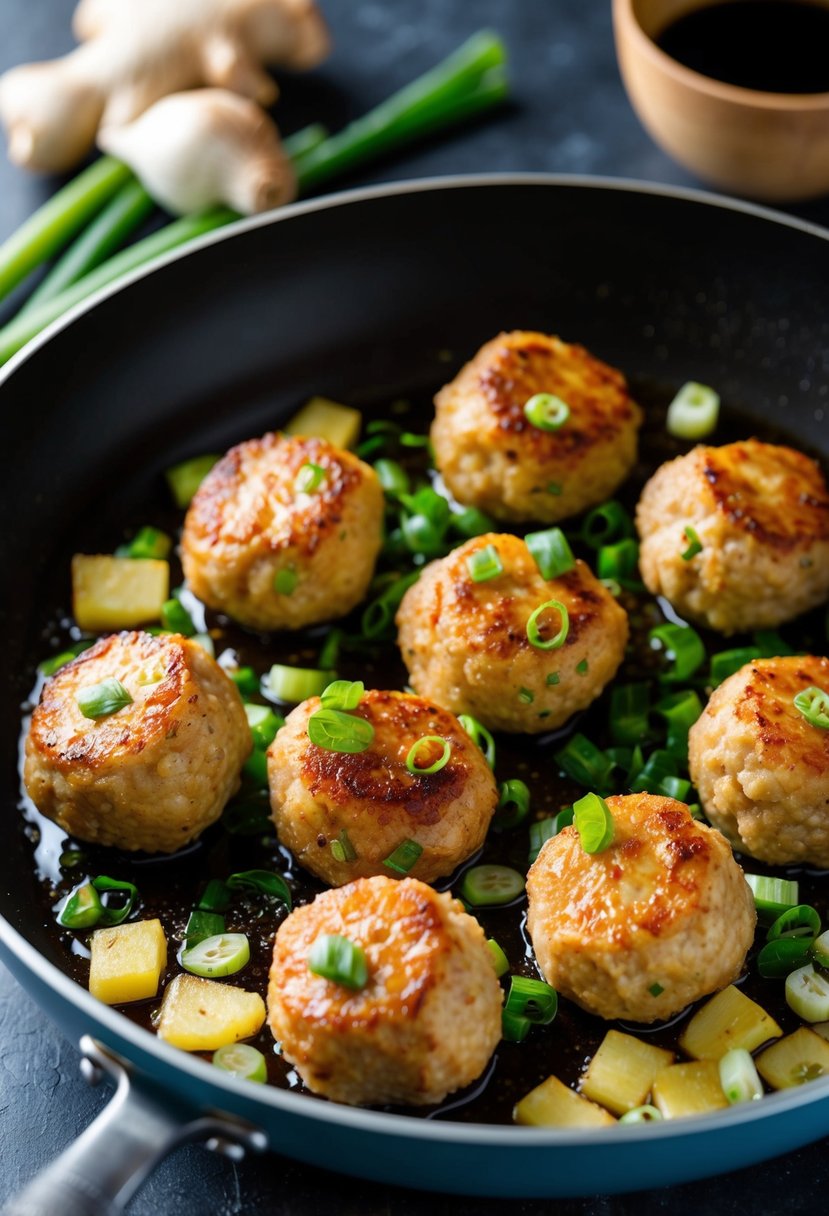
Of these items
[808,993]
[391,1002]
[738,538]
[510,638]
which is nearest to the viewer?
[391,1002]

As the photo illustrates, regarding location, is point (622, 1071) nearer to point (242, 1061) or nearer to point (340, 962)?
point (340, 962)

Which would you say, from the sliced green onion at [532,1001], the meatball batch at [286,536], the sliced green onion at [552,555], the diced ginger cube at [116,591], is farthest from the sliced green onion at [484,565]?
the sliced green onion at [532,1001]

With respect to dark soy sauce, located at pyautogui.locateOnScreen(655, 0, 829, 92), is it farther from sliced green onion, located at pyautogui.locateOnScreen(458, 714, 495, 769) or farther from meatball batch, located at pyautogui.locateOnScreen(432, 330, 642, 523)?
sliced green onion, located at pyautogui.locateOnScreen(458, 714, 495, 769)

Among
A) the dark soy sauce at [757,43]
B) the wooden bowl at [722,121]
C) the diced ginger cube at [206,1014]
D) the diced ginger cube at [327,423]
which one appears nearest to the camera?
the diced ginger cube at [206,1014]

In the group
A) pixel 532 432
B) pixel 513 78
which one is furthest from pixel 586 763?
pixel 513 78

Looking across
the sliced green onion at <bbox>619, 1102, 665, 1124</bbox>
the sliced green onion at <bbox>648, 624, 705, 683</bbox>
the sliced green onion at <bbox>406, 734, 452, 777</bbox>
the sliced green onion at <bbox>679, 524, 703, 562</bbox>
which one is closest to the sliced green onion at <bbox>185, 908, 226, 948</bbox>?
the sliced green onion at <bbox>406, 734, 452, 777</bbox>

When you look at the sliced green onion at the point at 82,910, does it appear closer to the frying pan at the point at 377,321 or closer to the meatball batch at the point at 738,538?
the frying pan at the point at 377,321
